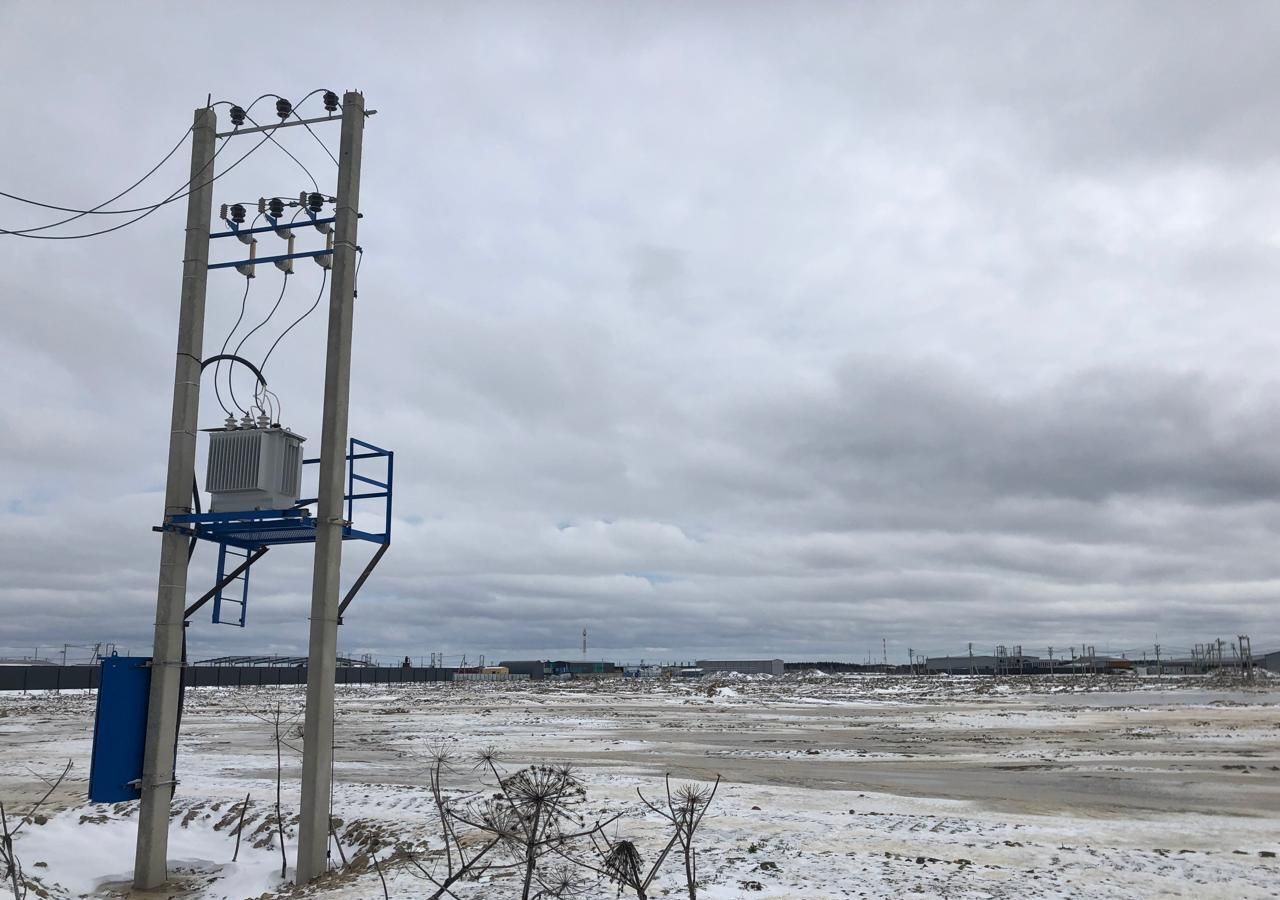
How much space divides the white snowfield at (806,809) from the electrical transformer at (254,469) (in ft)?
15.4

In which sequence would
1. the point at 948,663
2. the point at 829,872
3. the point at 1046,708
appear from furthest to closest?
the point at 948,663
the point at 1046,708
the point at 829,872

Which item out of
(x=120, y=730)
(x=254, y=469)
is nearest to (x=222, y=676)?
(x=120, y=730)

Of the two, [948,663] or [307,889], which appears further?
[948,663]

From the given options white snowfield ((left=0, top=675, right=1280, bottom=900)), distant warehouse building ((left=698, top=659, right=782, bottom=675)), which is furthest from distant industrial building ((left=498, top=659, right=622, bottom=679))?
white snowfield ((left=0, top=675, right=1280, bottom=900))

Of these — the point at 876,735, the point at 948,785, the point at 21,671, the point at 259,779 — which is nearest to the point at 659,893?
the point at 948,785

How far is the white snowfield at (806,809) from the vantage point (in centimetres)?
1125

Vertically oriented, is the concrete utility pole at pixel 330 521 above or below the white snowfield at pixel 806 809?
above

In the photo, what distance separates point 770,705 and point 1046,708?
51.7 ft

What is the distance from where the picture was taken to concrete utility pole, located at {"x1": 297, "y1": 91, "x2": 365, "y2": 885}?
12.0 m

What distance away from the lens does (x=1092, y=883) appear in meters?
10.8

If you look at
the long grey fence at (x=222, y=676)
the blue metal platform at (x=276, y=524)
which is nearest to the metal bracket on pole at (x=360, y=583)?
the blue metal platform at (x=276, y=524)

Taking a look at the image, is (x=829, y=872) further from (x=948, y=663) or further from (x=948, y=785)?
(x=948, y=663)

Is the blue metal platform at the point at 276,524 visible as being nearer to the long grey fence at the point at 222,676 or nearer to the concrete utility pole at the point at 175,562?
the concrete utility pole at the point at 175,562

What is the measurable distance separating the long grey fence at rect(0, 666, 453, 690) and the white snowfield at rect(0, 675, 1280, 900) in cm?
2727
